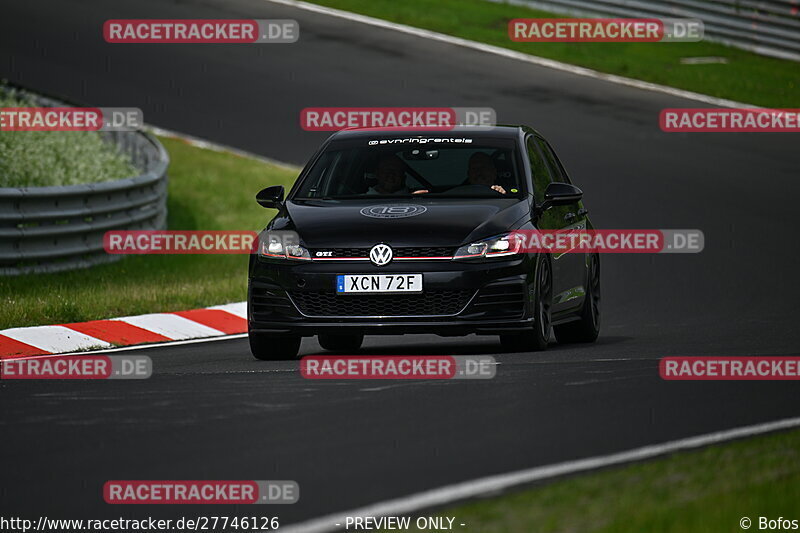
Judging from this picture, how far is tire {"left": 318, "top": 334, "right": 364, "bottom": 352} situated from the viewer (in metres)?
12.3

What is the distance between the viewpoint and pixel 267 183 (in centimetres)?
2227

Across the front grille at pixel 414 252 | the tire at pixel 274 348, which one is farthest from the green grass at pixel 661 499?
the tire at pixel 274 348

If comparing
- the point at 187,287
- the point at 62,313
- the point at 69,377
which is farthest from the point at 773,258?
the point at 69,377

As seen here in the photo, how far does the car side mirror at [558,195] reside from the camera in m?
11.1

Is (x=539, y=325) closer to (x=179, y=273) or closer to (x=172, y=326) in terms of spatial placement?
(x=172, y=326)

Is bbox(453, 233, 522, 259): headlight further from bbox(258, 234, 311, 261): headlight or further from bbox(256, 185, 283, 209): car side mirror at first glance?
bbox(256, 185, 283, 209): car side mirror

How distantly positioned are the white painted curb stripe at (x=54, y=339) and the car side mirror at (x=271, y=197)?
6.87ft

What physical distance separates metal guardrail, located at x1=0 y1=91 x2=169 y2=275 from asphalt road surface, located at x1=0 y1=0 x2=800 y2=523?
3170 mm

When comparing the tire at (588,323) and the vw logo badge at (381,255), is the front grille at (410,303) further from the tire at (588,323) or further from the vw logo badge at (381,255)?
the tire at (588,323)

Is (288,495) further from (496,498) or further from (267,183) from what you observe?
(267,183)

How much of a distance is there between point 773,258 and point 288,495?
12.2m
